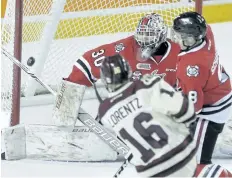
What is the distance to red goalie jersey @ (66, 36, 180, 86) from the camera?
307 cm

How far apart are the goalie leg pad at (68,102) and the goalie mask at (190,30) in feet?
1.88

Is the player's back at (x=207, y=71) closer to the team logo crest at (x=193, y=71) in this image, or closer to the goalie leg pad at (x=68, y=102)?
the team logo crest at (x=193, y=71)

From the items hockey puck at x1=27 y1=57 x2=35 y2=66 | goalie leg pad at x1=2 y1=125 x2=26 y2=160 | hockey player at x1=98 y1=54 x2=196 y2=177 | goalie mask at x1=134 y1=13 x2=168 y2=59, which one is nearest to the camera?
hockey player at x1=98 y1=54 x2=196 y2=177

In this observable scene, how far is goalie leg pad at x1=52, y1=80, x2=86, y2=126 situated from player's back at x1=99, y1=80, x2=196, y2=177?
0.87 metres

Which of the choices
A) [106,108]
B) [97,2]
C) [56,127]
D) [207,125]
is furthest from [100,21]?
[106,108]

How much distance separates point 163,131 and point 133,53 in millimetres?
868

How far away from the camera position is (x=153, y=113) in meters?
2.26

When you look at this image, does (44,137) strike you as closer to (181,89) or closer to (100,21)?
(181,89)

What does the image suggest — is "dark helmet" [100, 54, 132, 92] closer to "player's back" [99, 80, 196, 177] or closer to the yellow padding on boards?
"player's back" [99, 80, 196, 177]

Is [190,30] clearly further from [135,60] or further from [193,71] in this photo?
[135,60]

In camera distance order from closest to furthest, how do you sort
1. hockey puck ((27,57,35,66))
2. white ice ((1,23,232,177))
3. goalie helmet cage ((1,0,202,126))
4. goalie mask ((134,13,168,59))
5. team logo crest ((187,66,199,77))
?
team logo crest ((187,66,199,77)) < goalie mask ((134,13,168,59)) < white ice ((1,23,232,177)) < goalie helmet cage ((1,0,202,126)) < hockey puck ((27,57,35,66))

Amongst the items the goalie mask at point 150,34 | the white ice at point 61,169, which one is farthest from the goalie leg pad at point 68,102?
the goalie mask at point 150,34

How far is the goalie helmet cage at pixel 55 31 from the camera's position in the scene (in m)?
3.51

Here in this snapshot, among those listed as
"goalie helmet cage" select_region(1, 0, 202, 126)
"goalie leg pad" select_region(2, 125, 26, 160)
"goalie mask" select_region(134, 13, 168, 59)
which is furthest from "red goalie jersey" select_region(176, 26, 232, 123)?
Result: "goalie leg pad" select_region(2, 125, 26, 160)
